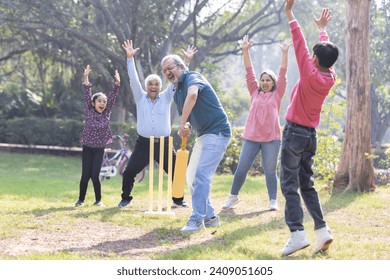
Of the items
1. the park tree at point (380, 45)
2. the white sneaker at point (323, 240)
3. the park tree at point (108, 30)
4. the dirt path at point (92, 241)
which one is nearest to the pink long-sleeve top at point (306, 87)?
the white sneaker at point (323, 240)

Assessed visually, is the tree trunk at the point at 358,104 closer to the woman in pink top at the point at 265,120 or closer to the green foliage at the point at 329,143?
the green foliage at the point at 329,143

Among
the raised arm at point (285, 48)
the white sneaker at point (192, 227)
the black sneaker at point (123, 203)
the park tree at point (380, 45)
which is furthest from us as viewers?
the park tree at point (380, 45)

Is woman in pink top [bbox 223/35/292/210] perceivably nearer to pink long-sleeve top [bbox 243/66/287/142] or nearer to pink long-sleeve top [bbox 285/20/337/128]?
pink long-sleeve top [bbox 243/66/287/142]

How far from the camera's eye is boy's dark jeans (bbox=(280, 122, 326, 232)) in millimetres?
5602

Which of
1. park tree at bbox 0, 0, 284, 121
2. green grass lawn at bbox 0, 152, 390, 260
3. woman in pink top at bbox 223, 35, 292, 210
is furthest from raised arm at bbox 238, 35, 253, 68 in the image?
park tree at bbox 0, 0, 284, 121

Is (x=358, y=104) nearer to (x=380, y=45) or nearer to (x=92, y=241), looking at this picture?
(x=92, y=241)

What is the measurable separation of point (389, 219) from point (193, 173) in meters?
2.61

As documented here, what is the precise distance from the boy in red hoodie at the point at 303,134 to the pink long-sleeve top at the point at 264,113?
Answer: 2706mm

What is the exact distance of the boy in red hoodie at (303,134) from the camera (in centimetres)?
551

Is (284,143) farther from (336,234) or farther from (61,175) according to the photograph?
(61,175)

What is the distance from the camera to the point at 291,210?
18.5ft

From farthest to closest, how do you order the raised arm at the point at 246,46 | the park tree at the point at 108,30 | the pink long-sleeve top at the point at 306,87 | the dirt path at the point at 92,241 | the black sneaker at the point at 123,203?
the park tree at the point at 108,30, the black sneaker at the point at 123,203, the raised arm at the point at 246,46, the dirt path at the point at 92,241, the pink long-sleeve top at the point at 306,87

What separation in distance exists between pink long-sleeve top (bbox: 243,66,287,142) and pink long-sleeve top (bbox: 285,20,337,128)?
2.71m
